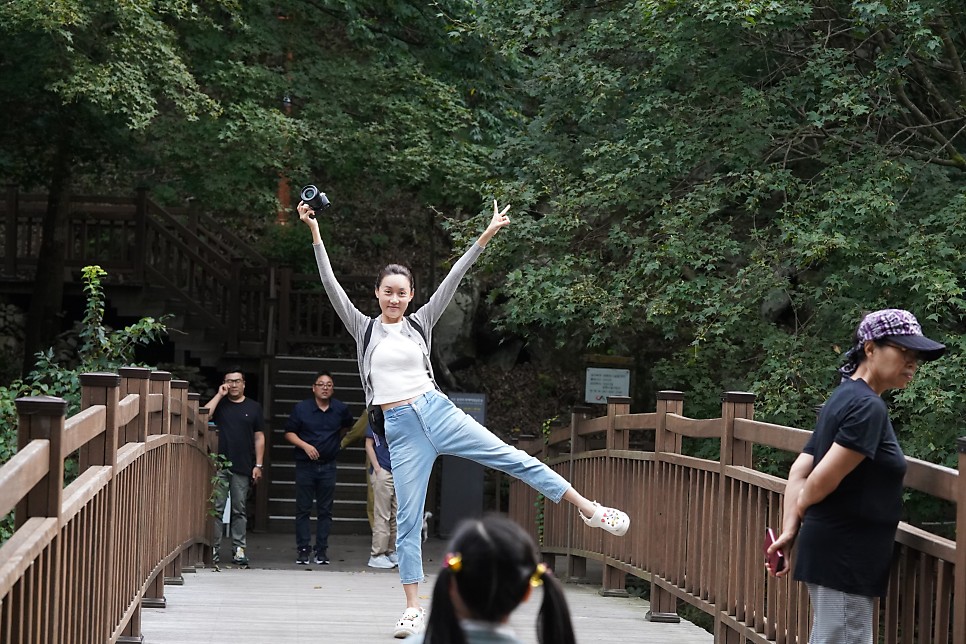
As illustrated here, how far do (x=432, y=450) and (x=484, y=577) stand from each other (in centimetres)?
328

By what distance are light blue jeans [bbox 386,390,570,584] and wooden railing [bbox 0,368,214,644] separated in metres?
1.19

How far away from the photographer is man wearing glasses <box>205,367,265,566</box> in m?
11.6

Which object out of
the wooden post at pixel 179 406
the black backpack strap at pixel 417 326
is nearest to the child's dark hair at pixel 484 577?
the black backpack strap at pixel 417 326

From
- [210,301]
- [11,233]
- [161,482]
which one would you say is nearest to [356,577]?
[161,482]

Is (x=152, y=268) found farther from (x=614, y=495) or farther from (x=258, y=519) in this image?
(x=614, y=495)

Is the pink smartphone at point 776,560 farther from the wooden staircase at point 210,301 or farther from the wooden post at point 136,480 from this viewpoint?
the wooden staircase at point 210,301

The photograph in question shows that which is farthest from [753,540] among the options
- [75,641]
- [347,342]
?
[347,342]

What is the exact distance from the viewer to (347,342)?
21234 millimetres

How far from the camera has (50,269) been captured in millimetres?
16875

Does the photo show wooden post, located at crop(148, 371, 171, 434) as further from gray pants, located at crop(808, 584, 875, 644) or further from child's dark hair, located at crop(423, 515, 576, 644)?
child's dark hair, located at crop(423, 515, 576, 644)

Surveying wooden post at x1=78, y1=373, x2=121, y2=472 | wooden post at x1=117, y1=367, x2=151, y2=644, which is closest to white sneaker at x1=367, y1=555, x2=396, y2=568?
wooden post at x1=117, y1=367, x2=151, y2=644

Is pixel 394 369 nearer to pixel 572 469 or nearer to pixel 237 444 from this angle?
pixel 572 469

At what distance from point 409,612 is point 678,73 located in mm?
6624

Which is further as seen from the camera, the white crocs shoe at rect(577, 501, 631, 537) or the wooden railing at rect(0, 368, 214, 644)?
the white crocs shoe at rect(577, 501, 631, 537)
